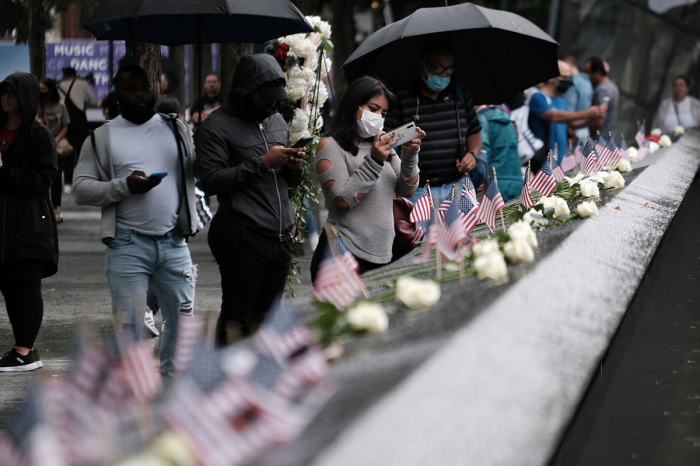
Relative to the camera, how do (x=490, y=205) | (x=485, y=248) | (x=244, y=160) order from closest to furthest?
(x=485, y=248), (x=490, y=205), (x=244, y=160)

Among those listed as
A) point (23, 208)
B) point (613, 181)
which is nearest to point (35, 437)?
point (613, 181)

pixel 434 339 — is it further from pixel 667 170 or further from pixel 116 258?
pixel 667 170

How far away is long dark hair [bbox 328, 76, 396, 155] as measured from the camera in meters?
6.12

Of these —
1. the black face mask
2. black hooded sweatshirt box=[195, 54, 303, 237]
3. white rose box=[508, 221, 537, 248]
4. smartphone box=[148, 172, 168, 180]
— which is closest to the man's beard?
black hooded sweatshirt box=[195, 54, 303, 237]

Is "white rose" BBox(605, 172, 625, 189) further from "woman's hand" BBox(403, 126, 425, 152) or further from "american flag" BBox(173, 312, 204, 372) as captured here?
"american flag" BBox(173, 312, 204, 372)

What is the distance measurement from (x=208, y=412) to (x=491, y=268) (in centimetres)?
164

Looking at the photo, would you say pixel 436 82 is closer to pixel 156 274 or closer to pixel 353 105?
pixel 353 105

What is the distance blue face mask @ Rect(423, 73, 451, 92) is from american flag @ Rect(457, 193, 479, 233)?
1.38 meters

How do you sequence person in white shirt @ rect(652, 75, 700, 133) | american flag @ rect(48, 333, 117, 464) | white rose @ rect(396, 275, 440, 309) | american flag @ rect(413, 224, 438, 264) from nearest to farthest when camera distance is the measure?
american flag @ rect(48, 333, 117, 464), white rose @ rect(396, 275, 440, 309), american flag @ rect(413, 224, 438, 264), person in white shirt @ rect(652, 75, 700, 133)

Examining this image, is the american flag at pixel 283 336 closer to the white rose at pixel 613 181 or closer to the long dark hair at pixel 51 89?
the white rose at pixel 613 181

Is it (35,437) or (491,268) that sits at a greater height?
(35,437)

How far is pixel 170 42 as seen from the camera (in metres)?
7.63

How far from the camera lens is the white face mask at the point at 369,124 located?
609 cm

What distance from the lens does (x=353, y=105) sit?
6.13 m
